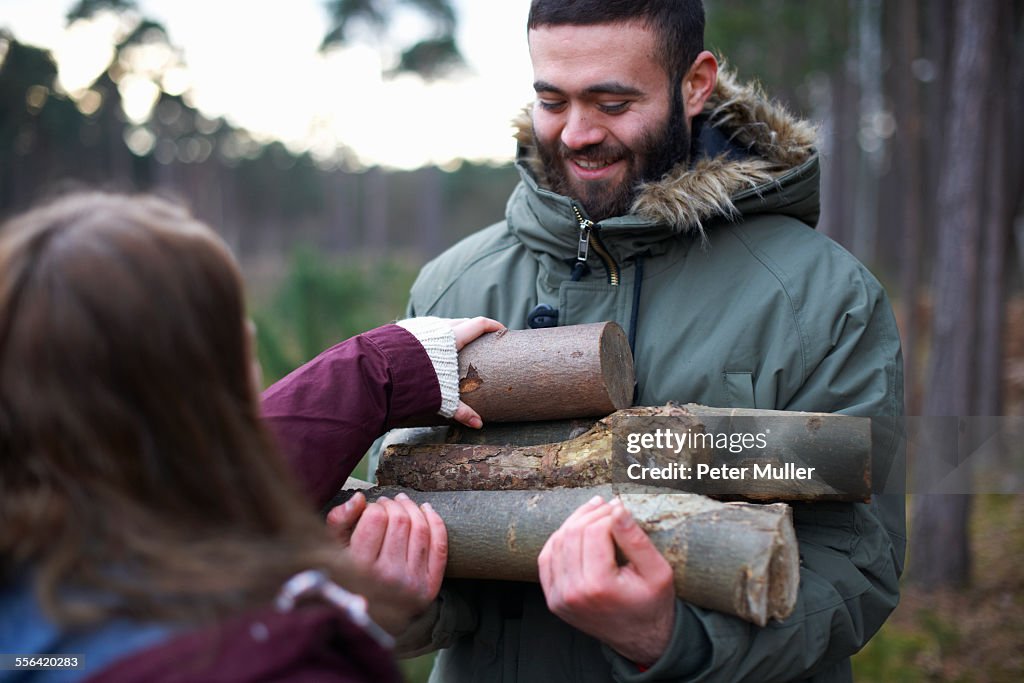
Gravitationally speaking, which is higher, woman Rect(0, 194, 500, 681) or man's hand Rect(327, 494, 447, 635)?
woman Rect(0, 194, 500, 681)

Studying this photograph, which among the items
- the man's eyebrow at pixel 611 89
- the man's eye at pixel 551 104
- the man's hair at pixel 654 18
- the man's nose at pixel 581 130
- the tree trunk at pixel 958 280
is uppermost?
the man's hair at pixel 654 18

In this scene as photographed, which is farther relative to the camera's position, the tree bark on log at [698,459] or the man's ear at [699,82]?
the man's ear at [699,82]

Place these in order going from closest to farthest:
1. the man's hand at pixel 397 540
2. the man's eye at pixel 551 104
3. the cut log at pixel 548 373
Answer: the man's hand at pixel 397 540
the cut log at pixel 548 373
the man's eye at pixel 551 104

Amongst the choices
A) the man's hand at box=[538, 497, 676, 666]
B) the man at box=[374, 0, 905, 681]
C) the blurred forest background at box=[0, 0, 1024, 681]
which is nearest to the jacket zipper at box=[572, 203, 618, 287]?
the man at box=[374, 0, 905, 681]

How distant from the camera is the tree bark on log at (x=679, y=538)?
5.93 ft

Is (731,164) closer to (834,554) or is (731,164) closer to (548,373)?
(548,373)

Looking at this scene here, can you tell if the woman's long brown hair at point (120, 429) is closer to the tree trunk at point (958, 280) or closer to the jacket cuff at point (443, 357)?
the jacket cuff at point (443, 357)

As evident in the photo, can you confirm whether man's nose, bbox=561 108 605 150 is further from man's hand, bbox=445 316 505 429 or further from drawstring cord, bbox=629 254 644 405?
man's hand, bbox=445 316 505 429

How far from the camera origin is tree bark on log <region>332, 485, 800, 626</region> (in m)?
1.81

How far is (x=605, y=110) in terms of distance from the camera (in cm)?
255

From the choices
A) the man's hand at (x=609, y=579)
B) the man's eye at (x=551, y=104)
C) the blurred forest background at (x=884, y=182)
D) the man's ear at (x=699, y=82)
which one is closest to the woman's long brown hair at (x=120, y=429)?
the blurred forest background at (x=884, y=182)

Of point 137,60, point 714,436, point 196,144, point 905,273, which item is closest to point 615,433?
point 714,436

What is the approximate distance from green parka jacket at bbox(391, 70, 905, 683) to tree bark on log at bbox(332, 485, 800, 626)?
6.3 inches

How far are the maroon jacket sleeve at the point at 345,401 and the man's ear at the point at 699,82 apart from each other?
1.19 metres
